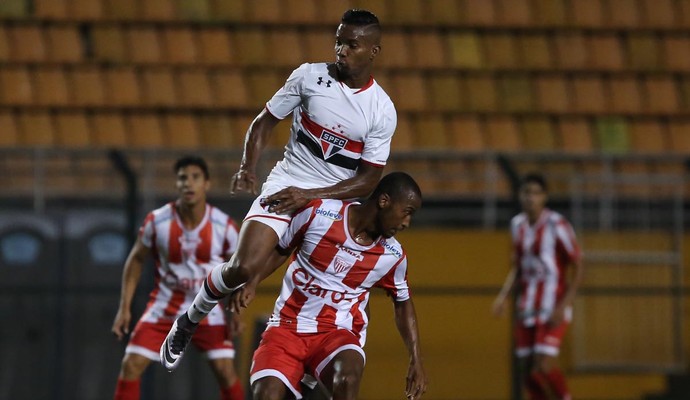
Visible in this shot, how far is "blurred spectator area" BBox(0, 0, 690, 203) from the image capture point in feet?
43.9

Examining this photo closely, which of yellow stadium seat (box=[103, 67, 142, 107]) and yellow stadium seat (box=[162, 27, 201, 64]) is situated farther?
yellow stadium seat (box=[162, 27, 201, 64])

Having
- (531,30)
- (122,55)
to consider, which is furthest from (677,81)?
(122,55)

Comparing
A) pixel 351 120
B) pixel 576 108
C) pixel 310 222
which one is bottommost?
pixel 310 222

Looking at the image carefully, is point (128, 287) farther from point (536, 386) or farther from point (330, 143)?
point (536, 386)

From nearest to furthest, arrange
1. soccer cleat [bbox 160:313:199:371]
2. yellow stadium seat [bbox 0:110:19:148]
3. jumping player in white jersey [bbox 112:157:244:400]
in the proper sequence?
soccer cleat [bbox 160:313:199:371]
jumping player in white jersey [bbox 112:157:244:400]
yellow stadium seat [bbox 0:110:19:148]

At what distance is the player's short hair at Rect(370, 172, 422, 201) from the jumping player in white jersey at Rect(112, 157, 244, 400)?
2477 millimetres

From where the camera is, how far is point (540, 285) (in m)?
11.0

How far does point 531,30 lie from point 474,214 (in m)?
3.10

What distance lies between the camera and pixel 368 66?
22.7ft

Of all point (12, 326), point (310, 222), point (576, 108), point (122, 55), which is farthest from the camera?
point (576, 108)

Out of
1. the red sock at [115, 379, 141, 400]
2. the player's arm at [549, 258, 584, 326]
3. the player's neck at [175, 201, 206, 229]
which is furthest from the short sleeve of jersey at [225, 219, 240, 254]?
the player's arm at [549, 258, 584, 326]

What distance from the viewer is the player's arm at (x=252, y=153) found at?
683 centimetres

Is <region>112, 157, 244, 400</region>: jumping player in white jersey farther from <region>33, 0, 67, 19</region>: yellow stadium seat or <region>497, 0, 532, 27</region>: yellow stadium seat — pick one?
<region>497, 0, 532, 27</region>: yellow stadium seat

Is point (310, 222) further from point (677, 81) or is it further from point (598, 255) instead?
point (677, 81)
